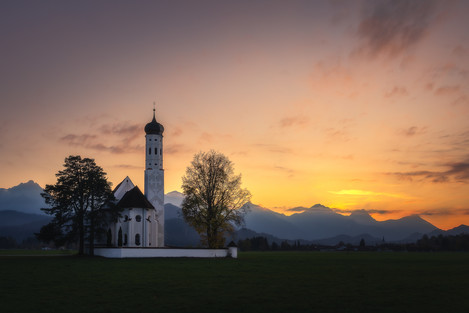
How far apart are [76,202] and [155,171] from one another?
21.7m

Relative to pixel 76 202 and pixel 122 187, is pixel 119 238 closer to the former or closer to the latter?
pixel 76 202

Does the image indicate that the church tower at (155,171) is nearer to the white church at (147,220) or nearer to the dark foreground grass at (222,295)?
the white church at (147,220)

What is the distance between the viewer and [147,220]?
239ft

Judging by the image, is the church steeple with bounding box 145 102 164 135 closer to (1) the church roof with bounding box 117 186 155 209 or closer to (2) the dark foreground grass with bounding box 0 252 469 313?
(1) the church roof with bounding box 117 186 155 209

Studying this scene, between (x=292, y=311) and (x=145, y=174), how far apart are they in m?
68.9

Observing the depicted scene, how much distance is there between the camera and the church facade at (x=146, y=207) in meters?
71.4

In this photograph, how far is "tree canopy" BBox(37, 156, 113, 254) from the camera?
204 ft

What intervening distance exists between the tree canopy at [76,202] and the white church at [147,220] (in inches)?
145

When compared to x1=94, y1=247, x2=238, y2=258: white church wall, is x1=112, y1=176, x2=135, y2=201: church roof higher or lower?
higher

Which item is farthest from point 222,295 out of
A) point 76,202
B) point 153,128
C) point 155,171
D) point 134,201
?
point 153,128

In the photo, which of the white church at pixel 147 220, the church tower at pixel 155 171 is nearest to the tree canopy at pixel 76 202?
the white church at pixel 147 220

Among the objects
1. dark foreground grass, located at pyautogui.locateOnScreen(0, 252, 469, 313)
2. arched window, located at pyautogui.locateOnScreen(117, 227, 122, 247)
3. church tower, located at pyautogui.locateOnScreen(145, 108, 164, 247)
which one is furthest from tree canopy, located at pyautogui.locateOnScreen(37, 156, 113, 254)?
dark foreground grass, located at pyautogui.locateOnScreen(0, 252, 469, 313)

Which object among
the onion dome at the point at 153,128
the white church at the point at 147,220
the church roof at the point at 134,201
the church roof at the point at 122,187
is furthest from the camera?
A: the onion dome at the point at 153,128

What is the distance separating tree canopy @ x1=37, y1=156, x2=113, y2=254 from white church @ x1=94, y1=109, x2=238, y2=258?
12.1 ft
